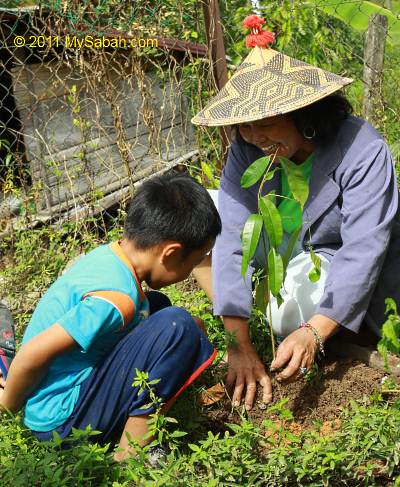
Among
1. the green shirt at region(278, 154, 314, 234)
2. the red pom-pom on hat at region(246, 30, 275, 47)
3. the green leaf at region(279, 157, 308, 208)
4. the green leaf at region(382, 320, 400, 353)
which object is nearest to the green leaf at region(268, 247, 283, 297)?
the green leaf at region(279, 157, 308, 208)

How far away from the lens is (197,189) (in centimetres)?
255

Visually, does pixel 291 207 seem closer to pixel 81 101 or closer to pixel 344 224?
pixel 344 224

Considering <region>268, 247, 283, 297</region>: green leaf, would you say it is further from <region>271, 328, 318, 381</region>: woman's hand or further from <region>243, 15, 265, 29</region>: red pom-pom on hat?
<region>243, 15, 265, 29</region>: red pom-pom on hat

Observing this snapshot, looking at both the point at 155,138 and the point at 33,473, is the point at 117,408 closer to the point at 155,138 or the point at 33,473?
the point at 33,473

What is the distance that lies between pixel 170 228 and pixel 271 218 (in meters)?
0.34

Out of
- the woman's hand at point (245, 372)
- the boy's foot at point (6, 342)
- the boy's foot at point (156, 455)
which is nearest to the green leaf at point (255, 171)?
the woman's hand at point (245, 372)

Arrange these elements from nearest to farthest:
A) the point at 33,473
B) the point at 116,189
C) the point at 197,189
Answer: the point at 33,473, the point at 197,189, the point at 116,189

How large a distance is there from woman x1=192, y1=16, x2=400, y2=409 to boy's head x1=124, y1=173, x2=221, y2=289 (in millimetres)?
413

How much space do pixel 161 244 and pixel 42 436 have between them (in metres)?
0.76

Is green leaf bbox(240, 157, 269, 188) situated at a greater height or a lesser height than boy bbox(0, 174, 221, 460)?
greater

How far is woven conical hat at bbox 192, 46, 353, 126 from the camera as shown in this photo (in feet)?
8.91

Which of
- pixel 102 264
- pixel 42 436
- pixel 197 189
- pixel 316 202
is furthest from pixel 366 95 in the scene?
pixel 42 436

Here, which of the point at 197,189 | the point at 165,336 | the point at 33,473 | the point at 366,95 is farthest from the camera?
the point at 366,95

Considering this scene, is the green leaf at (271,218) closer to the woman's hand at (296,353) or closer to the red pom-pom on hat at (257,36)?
the woman's hand at (296,353)
